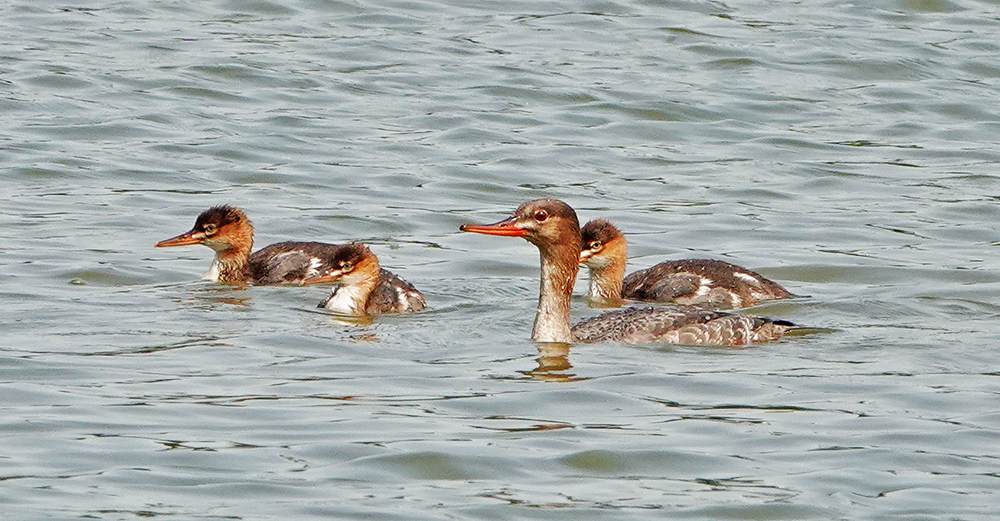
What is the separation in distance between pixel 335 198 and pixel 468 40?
6.51m

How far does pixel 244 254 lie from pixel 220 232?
25 cm

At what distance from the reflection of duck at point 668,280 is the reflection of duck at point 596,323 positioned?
1222 millimetres

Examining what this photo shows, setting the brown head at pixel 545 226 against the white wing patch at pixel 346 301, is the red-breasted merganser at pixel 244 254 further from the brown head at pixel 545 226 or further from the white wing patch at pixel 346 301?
the brown head at pixel 545 226

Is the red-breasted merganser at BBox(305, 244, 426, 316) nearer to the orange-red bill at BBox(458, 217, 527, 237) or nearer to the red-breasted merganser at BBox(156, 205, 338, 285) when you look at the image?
the red-breasted merganser at BBox(156, 205, 338, 285)

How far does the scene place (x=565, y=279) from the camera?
36.1 feet

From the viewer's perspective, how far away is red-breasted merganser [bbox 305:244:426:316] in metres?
11.8

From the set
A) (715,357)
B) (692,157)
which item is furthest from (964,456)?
(692,157)

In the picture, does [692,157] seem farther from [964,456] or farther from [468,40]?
[964,456]

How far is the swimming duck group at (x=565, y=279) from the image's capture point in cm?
1073

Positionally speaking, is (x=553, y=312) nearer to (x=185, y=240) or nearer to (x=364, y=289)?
(x=364, y=289)

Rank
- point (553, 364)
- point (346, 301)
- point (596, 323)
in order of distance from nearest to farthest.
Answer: point (553, 364) < point (596, 323) < point (346, 301)

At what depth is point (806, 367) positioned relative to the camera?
32.8 ft

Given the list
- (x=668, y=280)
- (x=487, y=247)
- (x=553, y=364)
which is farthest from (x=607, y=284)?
(x=553, y=364)

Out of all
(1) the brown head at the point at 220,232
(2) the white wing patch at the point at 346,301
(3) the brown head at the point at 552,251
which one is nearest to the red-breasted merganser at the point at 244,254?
(1) the brown head at the point at 220,232
